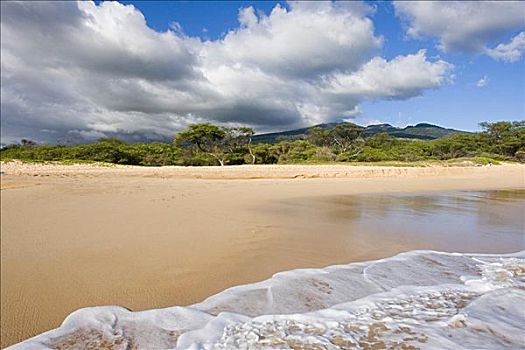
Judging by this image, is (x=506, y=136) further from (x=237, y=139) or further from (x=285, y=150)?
(x=237, y=139)

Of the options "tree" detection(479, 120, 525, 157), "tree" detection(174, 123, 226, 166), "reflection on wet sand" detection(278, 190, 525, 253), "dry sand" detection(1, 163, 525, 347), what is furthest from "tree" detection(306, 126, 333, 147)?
"dry sand" detection(1, 163, 525, 347)

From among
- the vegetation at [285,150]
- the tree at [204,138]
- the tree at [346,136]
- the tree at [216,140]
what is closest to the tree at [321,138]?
the tree at [346,136]

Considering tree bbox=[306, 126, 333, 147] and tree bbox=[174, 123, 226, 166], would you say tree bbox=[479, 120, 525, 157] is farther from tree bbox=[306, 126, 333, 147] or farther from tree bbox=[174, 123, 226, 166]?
tree bbox=[174, 123, 226, 166]

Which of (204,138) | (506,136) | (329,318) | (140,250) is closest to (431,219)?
(329,318)

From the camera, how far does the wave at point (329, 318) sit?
2186 mm

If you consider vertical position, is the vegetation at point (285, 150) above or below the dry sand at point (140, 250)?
above

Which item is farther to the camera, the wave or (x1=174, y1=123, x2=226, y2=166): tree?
(x1=174, y1=123, x2=226, y2=166): tree

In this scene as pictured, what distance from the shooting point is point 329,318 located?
250 centimetres

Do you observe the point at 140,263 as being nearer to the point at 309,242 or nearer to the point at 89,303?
the point at 89,303

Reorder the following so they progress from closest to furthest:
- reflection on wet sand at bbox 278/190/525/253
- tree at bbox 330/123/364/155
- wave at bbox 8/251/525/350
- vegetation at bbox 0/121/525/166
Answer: wave at bbox 8/251/525/350, reflection on wet sand at bbox 278/190/525/253, vegetation at bbox 0/121/525/166, tree at bbox 330/123/364/155

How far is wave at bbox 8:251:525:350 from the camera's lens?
2186 mm

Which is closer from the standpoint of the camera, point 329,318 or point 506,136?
point 329,318

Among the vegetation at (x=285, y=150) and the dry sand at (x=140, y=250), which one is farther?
the vegetation at (x=285, y=150)

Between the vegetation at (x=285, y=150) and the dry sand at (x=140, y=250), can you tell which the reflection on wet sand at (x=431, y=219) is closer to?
the dry sand at (x=140, y=250)
